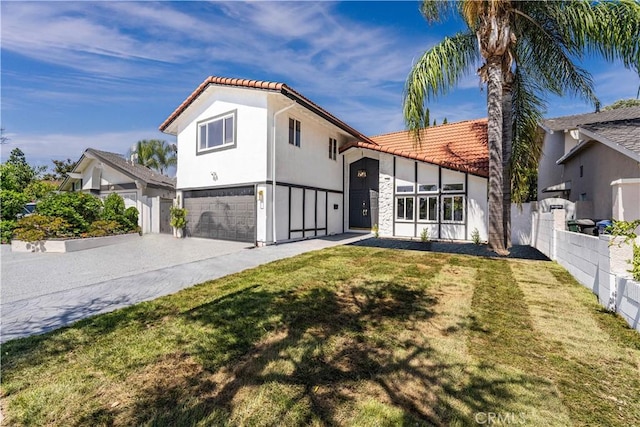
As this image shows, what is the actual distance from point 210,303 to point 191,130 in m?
12.6

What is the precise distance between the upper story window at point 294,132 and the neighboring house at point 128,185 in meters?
9.37

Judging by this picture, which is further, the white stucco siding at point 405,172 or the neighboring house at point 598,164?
the white stucco siding at point 405,172

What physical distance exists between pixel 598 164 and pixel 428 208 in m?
6.63

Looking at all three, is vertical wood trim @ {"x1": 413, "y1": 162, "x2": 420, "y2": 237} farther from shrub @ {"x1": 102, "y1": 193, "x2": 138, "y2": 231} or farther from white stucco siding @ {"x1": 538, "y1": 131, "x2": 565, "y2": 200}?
shrub @ {"x1": 102, "y1": 193, "x2": 138, "y2": 231}

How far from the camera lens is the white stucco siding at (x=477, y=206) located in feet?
41.7

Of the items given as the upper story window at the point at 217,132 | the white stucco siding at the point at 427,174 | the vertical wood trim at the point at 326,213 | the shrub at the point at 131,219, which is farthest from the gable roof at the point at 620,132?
the shrub at the point at 131,219

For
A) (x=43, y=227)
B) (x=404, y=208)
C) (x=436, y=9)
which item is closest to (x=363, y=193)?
(x=404, y=208)

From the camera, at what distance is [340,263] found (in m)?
8.48

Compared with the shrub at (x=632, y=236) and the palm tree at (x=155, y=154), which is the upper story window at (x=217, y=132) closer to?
the shrub at (x=632, y=236)

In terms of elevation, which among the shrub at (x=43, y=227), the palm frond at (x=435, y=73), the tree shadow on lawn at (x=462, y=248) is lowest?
the tree shadow on lawn at (x=462, y=248)

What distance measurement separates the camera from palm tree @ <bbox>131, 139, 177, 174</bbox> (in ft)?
101

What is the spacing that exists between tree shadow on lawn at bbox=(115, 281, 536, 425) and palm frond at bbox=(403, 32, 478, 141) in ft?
25.6

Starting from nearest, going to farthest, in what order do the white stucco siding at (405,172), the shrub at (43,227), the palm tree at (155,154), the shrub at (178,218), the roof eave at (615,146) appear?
the roof eave at (615,146) → the shrub at (43,227) → the white stucco siding at (405,172) → the shrub at (178,218) → the palm tree at (155,154)

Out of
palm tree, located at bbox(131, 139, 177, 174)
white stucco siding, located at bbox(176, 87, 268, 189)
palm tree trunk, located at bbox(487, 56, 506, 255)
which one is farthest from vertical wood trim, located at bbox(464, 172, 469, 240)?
palm tree, located at bbox(131, 139, 177, 174)
